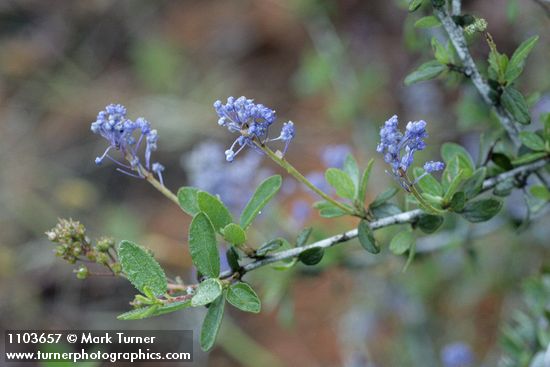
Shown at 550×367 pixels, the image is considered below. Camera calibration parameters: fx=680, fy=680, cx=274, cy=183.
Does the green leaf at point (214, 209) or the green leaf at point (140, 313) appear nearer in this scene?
the green leaf at point (140, 313)

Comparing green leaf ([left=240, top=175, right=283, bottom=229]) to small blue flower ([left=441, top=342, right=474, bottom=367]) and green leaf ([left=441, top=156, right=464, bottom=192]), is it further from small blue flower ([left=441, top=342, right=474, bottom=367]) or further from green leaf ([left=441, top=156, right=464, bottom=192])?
small blue flower ([left=441, top=342, right=474, bottom=367])

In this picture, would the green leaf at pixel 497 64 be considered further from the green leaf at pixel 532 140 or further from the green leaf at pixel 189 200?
the green leaf at pixel 189 200

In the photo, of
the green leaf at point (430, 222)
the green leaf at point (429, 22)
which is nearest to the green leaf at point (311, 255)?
the green leaf at point (430, 222)

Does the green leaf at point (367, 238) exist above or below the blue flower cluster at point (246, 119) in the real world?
below

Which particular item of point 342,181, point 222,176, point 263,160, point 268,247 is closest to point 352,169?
point 342,181

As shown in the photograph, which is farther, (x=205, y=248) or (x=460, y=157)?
(x=460, y=157)

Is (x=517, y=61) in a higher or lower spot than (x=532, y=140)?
higher

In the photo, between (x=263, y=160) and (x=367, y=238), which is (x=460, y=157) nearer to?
(x=367, y=238)
